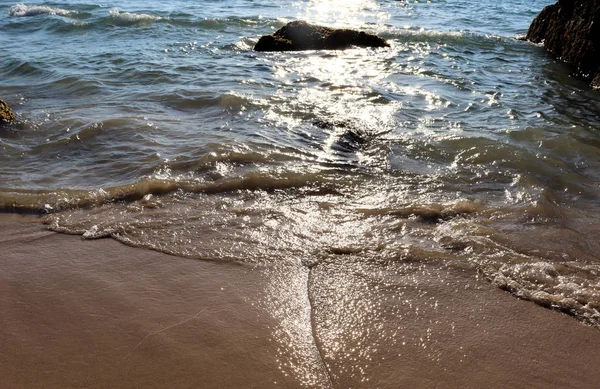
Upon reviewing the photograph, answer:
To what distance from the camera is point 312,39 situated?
987cm

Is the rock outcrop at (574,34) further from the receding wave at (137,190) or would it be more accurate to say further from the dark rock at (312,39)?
the receding wave at (137,190)

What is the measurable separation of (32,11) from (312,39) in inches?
333

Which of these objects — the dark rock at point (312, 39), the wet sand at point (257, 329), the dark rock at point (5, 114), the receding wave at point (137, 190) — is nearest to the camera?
the wet sand at point (257, 329)

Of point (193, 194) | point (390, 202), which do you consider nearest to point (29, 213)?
point (193, 194)

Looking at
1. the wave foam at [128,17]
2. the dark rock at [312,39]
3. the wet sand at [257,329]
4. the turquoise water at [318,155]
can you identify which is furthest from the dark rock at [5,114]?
the wave foam at [128,17]

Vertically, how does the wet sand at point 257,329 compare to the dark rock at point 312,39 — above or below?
below

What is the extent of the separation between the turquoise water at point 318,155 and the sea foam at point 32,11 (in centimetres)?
406

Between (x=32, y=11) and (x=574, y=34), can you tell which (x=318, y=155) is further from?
(x=32, y=11)

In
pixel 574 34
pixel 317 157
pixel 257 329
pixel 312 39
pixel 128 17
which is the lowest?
pixel 257 329

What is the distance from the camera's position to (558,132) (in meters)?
5.64

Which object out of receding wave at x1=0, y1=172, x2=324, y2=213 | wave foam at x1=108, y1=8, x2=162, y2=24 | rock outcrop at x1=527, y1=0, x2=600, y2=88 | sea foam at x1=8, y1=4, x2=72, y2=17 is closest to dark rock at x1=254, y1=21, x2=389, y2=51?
rock outcrop at x1=527, y1=0, x2=600, y2=88

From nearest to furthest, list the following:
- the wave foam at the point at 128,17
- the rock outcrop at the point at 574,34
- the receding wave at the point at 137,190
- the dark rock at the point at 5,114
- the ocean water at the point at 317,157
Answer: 1. the ocean water at the point at 317,157
2. the receding wave at the point at 137,190
3. the dark rock at the point at 5,114
4. the rock outcrop at the point at 574,34
5. the wave foam at the point at 128,17

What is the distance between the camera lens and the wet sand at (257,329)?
2238 millimetres

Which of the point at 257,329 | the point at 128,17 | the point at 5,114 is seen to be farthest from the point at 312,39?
the point at 257,329
